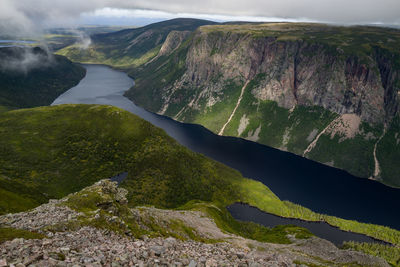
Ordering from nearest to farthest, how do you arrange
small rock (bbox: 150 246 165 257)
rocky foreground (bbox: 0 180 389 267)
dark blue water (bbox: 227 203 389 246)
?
rocky foreground (bbox: 0 180 389 267)
small rock (bbox: 150 246 165 257)
dark blue water (bbox: 227 203 389 246)

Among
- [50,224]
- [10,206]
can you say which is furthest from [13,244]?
[10,206]

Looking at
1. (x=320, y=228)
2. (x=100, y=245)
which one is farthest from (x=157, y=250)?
(x=320, y=228)

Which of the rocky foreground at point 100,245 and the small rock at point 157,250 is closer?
the rocky foreground at point 100,245

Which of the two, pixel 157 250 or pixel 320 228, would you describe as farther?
pixel 320 228

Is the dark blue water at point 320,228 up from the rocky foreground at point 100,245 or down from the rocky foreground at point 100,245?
down

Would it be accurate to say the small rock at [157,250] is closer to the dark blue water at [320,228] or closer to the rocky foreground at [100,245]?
the rocky foreground at [100,245]

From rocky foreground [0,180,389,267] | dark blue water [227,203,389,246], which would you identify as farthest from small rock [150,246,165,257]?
dark blue water [227,203,389,246]

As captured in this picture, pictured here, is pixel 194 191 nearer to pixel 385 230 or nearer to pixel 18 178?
pixel 18 178

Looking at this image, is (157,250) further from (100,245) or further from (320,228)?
(320,228)

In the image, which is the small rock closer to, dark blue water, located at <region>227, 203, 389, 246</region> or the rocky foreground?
the rocky foreground

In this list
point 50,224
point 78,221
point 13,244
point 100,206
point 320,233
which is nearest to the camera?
point 13,244

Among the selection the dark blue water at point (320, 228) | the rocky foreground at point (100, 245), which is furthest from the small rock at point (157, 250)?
the dark blue water at point (320, 228)
